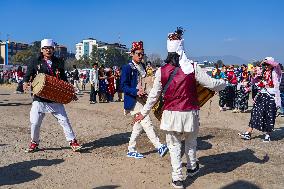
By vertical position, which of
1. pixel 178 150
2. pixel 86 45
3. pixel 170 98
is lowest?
pixel 178 150

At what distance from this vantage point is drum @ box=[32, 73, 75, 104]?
6.82 meters

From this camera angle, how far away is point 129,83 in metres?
6.85

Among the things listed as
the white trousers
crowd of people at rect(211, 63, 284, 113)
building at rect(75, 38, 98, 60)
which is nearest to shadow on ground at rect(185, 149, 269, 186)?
the white trousers

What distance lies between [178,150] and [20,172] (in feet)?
7.77

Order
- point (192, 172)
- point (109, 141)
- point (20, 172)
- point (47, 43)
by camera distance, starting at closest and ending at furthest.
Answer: point (192, 172), point (20, 172), point (47, 43), point (109, 141)

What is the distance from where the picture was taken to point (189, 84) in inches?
209

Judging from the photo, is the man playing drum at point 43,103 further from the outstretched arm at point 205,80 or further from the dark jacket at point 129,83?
the outstretched arm at point 205,80

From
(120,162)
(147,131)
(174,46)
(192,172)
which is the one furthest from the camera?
(147,131)

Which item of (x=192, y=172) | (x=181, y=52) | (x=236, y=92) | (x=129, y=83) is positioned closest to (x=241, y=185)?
(x=192, y=172)

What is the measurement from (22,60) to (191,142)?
81287mm

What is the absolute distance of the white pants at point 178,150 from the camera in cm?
529

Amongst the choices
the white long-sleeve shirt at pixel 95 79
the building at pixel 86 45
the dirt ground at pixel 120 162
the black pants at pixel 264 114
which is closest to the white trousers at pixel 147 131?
the dirt ground at pixel 120 162

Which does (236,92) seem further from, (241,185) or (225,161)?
(241,185)

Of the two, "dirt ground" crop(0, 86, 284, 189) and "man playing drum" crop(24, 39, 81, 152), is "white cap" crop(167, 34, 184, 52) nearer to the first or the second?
"dirt ground" crop(0, 86, 284, 189)
